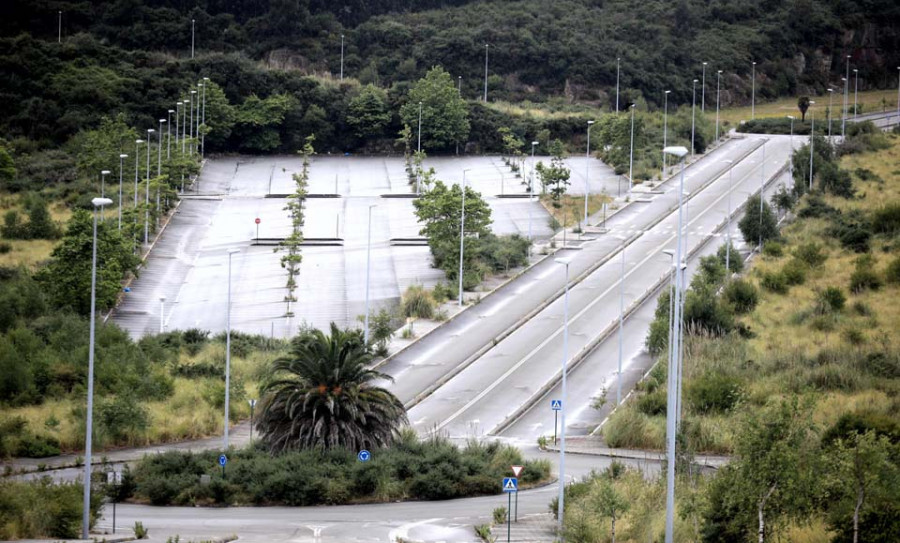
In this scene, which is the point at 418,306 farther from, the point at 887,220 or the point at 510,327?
the point at 887,220

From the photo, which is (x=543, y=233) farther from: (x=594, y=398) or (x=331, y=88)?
(x=331, y=88)

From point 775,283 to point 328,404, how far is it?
39477 mm

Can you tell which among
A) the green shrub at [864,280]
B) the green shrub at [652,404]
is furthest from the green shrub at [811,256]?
the green shrub at [652,404]

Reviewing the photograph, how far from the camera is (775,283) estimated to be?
241 ft

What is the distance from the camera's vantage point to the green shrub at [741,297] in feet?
227

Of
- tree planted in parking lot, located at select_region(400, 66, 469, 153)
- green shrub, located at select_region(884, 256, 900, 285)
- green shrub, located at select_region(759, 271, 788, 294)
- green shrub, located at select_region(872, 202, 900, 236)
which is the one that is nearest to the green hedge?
green shrub, located at select_region(759, 271, 788, 294)

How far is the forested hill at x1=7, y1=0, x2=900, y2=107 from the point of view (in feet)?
469

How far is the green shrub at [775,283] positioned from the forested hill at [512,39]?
6804cm

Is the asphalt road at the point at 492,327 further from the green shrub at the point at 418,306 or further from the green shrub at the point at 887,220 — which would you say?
the green shrub at the point at 887,220

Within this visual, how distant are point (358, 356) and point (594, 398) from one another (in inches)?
653

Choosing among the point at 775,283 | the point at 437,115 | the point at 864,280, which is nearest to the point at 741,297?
the point at 775,283

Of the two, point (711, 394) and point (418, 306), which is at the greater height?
point (418, 306)

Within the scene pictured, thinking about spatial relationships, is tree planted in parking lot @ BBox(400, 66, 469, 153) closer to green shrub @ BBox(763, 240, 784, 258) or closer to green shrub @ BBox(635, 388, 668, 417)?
green shrub @ BBox(763, 240, 784, 258)

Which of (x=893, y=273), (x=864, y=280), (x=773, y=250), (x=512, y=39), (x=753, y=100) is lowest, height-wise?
(x=864, y=280)
